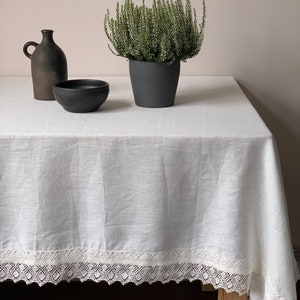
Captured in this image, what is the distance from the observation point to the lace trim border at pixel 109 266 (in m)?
0.96

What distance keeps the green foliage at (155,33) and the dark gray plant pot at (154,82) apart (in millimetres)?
17

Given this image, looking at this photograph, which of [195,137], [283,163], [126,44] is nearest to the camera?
[195,137]

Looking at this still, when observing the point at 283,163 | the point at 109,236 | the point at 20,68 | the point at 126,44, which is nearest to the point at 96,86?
the point at 126,44

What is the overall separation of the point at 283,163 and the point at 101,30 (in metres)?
0.73

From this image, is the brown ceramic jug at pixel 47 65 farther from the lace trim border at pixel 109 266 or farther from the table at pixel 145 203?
the lace trim border at pixel 109 266

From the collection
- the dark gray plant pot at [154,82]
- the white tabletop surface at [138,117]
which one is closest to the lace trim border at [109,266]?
the white tabletop surface at [138,117]

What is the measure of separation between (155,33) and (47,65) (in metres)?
0.29

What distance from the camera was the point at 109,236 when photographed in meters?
0.96

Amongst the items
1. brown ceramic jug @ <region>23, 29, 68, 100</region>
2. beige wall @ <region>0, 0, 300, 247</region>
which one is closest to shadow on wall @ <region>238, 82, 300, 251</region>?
beige wall @ <region>0, 0, 300, 247</region>

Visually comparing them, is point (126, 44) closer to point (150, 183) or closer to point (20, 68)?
point (150, 183)

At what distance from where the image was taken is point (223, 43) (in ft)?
4.85

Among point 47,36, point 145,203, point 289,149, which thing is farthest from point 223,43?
point 145,203

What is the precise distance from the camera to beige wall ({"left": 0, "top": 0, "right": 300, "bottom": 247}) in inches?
56.9

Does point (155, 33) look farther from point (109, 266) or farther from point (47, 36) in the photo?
point (109, 266)
